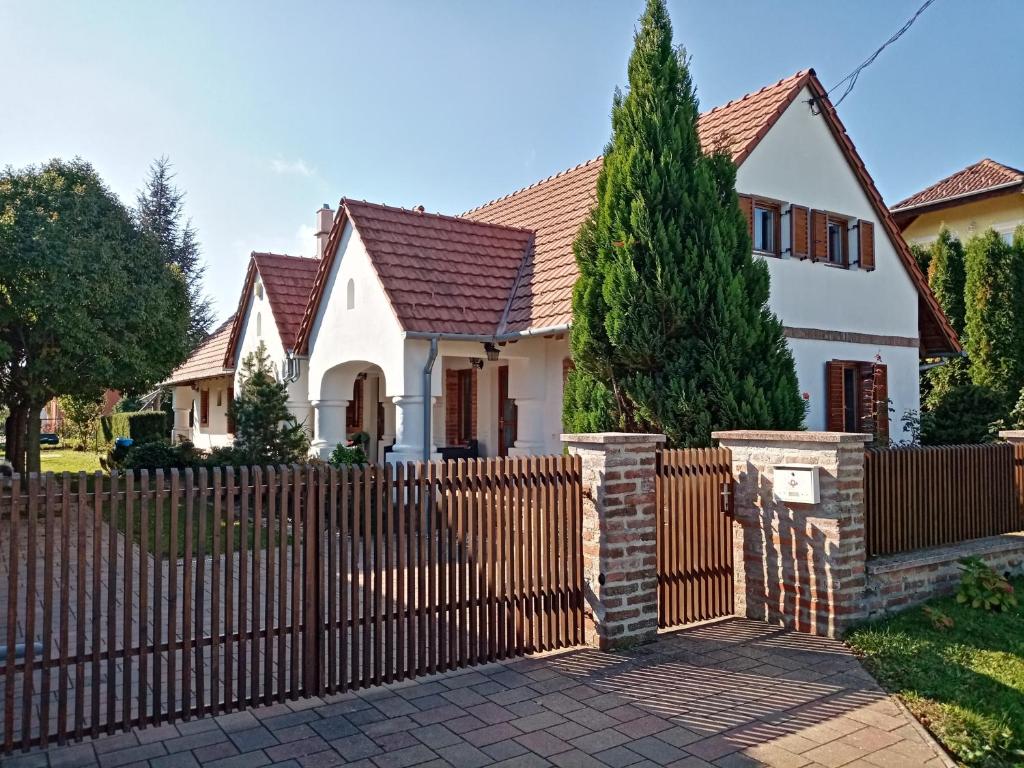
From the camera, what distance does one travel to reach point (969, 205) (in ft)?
Answer: 77.5

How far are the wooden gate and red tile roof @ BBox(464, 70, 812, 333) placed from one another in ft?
14.3

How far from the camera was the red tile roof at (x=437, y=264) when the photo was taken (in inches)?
473

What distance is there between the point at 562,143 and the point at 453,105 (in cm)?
477

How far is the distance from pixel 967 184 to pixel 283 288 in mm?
21281

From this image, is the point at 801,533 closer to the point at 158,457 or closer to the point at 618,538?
the point at 618,538

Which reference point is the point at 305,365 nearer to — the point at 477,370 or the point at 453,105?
the point at 477,370

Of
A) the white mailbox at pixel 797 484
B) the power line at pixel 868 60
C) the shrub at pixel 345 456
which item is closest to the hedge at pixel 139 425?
the shrub at pixel 345 456

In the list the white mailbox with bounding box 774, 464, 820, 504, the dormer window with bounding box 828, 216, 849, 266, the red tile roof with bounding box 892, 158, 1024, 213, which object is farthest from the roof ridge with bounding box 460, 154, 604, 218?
the red tile roof with bounding box 892, 158, 1024, 213

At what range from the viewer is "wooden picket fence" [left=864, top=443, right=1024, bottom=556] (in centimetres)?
730

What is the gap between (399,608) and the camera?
5.23 metres

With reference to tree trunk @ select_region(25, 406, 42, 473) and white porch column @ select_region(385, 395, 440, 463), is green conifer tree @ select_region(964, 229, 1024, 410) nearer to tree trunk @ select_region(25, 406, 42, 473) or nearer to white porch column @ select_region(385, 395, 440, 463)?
white porch column @ select_region(385, 395, 440, 463)

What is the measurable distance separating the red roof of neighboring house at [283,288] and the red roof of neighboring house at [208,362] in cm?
188

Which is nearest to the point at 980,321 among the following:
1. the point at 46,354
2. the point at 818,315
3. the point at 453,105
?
the point at 818,315

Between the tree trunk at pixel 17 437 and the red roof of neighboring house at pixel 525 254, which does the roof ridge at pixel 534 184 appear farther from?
the tree trunk at pixel 17 437
